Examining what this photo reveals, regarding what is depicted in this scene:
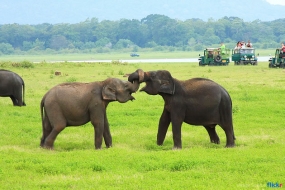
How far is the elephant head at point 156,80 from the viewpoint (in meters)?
12.1

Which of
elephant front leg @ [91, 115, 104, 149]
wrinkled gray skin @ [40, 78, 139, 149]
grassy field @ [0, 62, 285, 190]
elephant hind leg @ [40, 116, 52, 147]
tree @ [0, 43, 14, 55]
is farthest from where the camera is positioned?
tree @ [0, 43, 14, 55]

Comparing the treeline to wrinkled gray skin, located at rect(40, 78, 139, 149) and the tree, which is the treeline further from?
wrinkled gray skin, located at rect(40, 78, 139, 149)

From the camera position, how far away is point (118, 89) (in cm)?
1205

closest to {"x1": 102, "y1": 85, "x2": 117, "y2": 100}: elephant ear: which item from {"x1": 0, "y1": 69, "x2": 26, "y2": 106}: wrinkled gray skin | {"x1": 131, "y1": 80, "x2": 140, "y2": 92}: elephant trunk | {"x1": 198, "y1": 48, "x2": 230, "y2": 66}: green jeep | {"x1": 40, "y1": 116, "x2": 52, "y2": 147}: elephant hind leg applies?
{"x1": 131, "y1": 80, "x2": 140, "y2": 92}: elephant trunk

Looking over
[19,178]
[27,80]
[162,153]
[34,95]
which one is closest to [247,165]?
[162,153]

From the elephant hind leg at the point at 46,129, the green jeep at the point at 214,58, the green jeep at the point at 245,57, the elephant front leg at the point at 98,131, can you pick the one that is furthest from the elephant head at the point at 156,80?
the green jeep at the point at 245,57

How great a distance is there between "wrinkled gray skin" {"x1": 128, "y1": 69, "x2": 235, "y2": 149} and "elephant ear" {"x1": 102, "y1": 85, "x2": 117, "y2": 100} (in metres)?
0.43

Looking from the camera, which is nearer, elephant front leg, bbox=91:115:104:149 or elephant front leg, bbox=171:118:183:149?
elephant front leg, bbox=91:115:104:149

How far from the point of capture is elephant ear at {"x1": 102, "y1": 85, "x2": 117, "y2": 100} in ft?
39.1

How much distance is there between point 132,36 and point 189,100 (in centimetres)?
14122

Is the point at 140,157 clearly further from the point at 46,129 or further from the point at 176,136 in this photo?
the point at 46,129

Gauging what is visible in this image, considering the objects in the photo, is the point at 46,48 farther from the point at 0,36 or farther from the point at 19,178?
the point at 19,178

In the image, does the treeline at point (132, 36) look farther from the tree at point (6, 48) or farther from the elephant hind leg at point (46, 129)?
the elephant hind leg at point (46, 129)

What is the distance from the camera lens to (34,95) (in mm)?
21766
